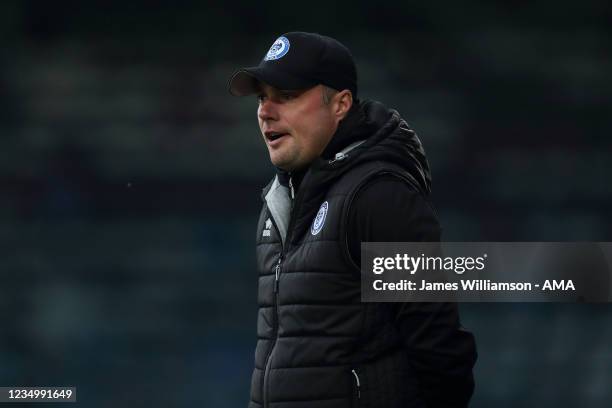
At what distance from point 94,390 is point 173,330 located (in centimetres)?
47

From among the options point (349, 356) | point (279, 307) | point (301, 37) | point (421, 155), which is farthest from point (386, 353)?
point (301, 37)

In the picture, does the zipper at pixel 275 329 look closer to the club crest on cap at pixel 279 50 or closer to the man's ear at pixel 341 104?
the man's ear at pixel 341 104

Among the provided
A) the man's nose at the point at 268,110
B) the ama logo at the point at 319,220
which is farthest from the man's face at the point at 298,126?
the ama logo at the point at 319,220

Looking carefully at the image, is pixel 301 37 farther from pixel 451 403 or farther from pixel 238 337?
pixel 238 337

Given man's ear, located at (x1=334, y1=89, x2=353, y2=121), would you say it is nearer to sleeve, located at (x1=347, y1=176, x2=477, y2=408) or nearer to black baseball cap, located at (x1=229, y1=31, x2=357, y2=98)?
black baseball cap, located at (x1=229, y1=31, x2=357, y2=98)

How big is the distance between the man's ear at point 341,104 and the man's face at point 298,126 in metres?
0.01

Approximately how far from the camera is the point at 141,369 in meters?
5.04

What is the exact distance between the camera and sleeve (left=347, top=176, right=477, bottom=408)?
2.24 meters

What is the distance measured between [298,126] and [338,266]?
14.8 inches

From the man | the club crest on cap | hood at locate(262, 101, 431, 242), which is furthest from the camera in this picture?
the club crest on cap

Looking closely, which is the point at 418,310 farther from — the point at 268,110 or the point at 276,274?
the point at 268,110

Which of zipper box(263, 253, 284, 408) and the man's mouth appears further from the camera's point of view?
the man's mouth

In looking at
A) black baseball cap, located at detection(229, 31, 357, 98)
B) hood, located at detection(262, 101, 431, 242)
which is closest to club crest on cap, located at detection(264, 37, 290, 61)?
black baseball cap, located at detection(229, 31, 357, 98)

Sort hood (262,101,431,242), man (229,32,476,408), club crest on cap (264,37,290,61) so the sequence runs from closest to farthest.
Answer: man (229,32,476,408), hood (262,101,431,242), club crest on cap (264,37,290,61)
